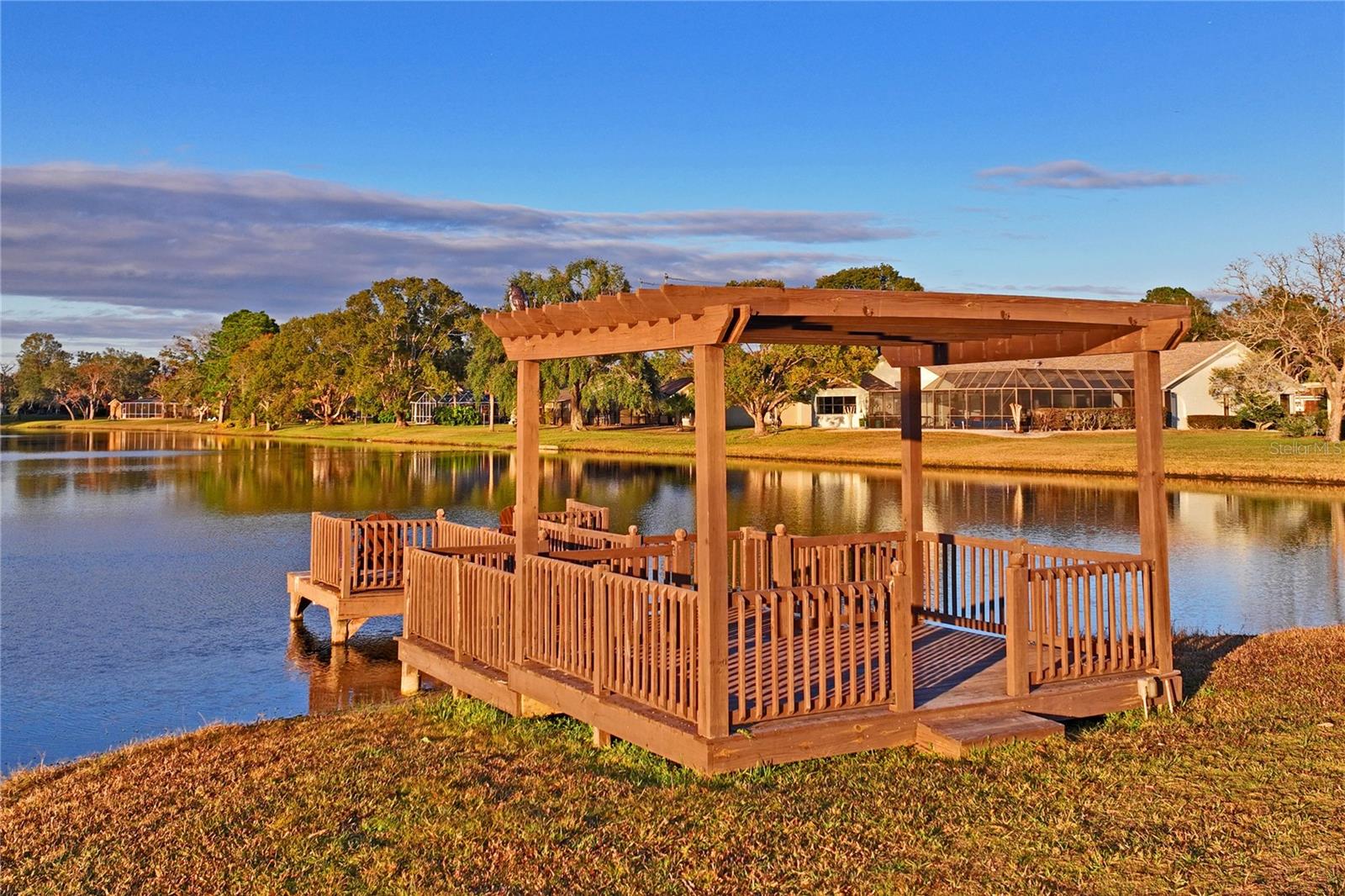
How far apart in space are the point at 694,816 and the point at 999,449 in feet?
157

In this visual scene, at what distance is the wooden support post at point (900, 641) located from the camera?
7.73 metres

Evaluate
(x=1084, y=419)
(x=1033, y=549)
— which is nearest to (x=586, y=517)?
(x=1033, y=549)

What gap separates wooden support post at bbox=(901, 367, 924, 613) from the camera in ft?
36.6

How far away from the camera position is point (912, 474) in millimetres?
11211

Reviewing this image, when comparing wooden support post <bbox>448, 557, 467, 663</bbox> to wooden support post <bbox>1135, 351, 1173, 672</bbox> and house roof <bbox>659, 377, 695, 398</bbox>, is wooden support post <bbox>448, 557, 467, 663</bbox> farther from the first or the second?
house roof <bbox>659, 377, 695, 398</bbox>

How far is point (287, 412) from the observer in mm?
101688

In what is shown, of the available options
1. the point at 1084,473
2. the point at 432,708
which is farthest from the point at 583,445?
the point at 432,708

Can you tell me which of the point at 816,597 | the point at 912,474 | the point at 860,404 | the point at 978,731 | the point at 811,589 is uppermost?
the point at 860,404

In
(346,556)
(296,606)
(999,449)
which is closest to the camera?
(346,556)

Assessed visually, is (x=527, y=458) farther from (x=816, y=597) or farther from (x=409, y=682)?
(x=409, y=682)

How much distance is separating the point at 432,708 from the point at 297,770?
235cm

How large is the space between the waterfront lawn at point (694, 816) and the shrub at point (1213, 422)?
56.5 metres

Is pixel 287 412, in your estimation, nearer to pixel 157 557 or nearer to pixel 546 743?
pixel 157 557

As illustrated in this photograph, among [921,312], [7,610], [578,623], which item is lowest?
[7,610]
